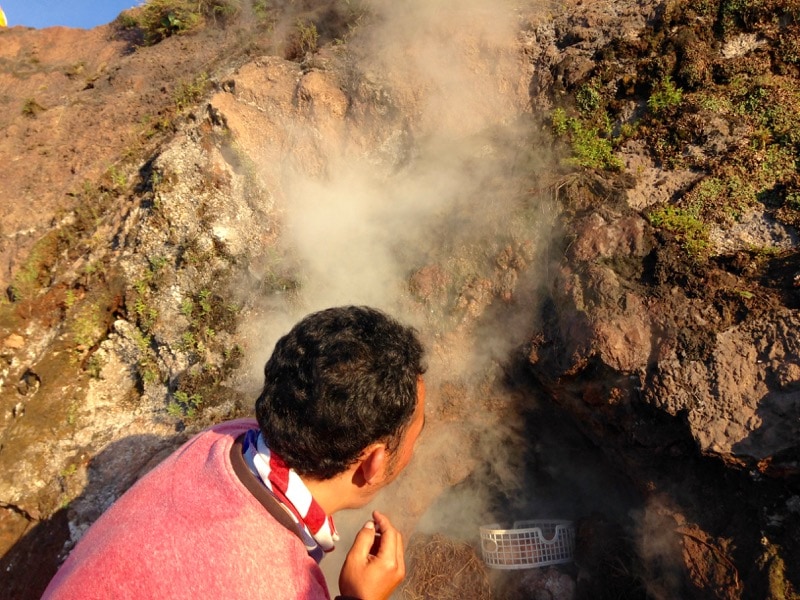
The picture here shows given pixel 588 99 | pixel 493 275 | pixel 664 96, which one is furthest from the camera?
pixel 588 99

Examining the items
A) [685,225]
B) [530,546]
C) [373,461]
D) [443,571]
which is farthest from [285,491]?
[685,225]

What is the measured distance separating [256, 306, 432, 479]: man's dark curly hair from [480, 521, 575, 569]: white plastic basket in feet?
7.82

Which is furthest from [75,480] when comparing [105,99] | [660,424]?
[105,99]

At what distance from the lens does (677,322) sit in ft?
8.77

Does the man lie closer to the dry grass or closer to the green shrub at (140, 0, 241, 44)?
the dry grass

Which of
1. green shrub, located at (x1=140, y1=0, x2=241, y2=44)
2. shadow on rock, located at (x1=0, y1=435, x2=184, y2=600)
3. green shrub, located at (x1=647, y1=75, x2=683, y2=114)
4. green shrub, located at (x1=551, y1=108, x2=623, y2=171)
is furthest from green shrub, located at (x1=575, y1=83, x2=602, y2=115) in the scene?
green shrub, located at (x1=140, y1=0, x2=241, y2=44)

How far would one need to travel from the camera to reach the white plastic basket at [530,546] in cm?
335

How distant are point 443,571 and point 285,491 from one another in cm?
275

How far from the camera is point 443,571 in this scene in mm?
3689

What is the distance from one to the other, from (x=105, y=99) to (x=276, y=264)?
4861 millimetres

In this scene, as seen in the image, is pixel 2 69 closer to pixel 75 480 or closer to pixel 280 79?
pixel 280 79

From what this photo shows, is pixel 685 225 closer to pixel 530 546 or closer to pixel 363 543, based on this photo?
pixel 530 546

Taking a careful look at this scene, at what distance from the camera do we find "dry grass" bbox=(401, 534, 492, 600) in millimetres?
3580

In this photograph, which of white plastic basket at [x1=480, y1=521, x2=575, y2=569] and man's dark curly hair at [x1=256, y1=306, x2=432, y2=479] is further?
white plastic basket at [x1=480, y1=521, x2=575, y2=569]
